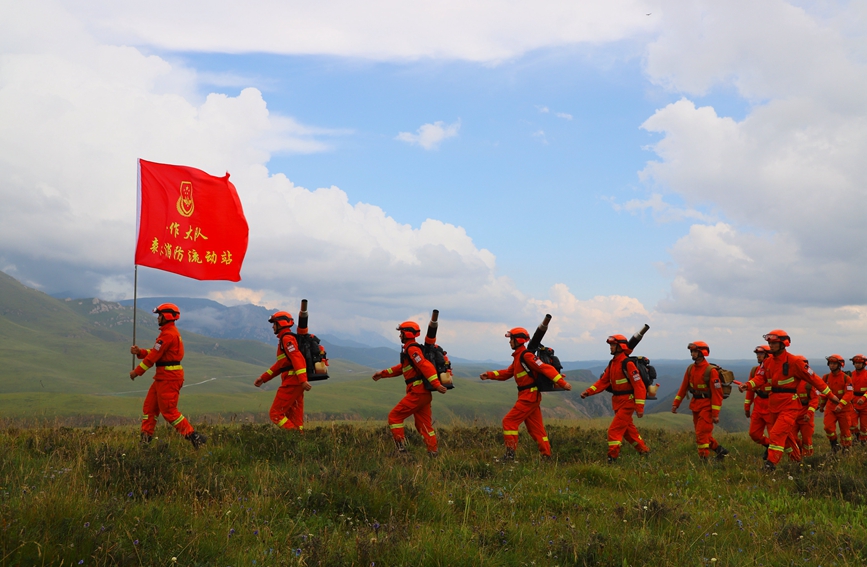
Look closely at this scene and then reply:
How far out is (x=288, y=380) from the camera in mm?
13492

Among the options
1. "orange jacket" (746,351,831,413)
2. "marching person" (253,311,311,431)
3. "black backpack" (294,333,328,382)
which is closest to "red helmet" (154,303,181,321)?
"marching person" (253,311,311,431)

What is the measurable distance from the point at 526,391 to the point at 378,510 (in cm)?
644

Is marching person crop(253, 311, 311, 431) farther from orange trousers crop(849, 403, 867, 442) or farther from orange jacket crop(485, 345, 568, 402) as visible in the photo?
orange trousers crop(849, 403, 867, 442)

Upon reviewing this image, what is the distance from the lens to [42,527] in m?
5.15

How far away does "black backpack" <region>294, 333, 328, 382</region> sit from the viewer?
540 inches

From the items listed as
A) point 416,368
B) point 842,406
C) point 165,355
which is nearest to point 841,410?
point 842,406

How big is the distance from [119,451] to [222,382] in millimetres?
195848

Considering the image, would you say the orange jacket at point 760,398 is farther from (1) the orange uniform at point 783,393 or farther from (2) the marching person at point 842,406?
(2) the marching person at point 842,406

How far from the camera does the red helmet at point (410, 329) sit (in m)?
13.1

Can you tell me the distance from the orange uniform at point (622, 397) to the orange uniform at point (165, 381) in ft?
28.5

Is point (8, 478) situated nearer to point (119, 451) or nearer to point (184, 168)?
point (119, 451)

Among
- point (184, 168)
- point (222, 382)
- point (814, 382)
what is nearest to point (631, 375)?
point (814, 382)

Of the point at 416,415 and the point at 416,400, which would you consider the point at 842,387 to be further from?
the point at 416,400

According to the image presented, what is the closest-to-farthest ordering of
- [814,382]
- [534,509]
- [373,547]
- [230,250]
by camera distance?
[373,547]
[534,509]
[814,382]
[230,250]
